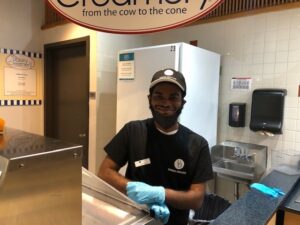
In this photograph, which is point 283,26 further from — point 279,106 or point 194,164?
point 194,164

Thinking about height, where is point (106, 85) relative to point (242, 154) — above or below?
above

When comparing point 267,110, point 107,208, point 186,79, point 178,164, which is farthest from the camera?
point 267,110

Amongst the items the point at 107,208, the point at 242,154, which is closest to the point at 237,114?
the point at 242,154

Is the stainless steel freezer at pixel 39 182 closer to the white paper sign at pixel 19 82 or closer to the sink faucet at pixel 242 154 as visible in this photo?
the sink faucet at pixel 242 154

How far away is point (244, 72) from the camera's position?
261cm

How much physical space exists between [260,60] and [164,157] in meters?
1.69

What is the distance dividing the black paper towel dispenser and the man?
50.5 inches

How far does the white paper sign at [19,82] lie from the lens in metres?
3.27

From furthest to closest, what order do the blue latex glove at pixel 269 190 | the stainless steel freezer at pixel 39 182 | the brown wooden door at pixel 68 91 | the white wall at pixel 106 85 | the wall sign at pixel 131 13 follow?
the brown wooden door at pixel 68 91, the white wall at pixel 106 85, the blue latex glove at pixel 269 190, the wall sign at pixel 131 13, the stainless steel freezer at pixel 39 182

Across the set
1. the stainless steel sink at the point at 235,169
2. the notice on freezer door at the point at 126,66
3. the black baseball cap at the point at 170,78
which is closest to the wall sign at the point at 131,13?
the black baseball cap at the point at 170,78

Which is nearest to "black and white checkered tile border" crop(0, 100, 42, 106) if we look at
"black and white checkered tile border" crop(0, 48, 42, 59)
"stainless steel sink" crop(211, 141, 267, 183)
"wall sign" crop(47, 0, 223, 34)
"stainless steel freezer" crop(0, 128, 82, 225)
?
"black and white checkered tile border" crop(0, 48, 42, 59)

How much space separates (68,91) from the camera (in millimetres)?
3434

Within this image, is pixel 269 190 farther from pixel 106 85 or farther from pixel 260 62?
pixel 106 85

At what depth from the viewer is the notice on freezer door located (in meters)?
2.46
